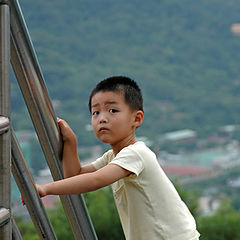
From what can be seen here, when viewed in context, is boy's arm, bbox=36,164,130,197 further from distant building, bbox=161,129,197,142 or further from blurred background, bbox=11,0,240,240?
distant building, bbox=161,129,197,142

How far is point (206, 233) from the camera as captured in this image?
5324 millimetres

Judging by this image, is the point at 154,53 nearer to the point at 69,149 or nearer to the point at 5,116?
the point at 69,149

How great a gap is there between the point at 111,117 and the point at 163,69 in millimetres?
20968

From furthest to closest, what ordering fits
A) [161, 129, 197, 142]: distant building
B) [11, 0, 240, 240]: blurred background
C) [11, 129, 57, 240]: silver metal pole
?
[161, 129, 197, 142]: distant building < [11, 0, 240, 240]: blurred background < [11, 129, 57, 240]: silver metal pole

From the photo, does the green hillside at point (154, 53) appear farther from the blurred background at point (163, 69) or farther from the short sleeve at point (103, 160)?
the short sleeve at point (103, 160)

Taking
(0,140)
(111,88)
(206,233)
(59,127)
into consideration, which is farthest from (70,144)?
(206,233)

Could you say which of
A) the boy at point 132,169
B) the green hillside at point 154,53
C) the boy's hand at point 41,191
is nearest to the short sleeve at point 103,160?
the boy at point 132,169

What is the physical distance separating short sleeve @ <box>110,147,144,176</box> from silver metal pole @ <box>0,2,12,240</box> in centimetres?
35

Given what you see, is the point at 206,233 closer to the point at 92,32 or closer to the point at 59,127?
the point at 59,127

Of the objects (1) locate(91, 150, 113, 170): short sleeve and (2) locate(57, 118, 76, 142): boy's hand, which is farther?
(1) locate(91, 150, 113, 170): short sleeve

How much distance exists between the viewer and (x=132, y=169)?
1.16 metres

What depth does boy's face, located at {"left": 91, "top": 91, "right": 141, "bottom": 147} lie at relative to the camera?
1229mm

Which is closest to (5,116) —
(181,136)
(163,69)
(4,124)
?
(4,124)

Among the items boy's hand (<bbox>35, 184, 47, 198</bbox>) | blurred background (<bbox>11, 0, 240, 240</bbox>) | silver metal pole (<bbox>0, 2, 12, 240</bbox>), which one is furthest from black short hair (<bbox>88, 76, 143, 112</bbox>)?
blurred background (<bbox>11, 0, 240, 240</bbox>)
